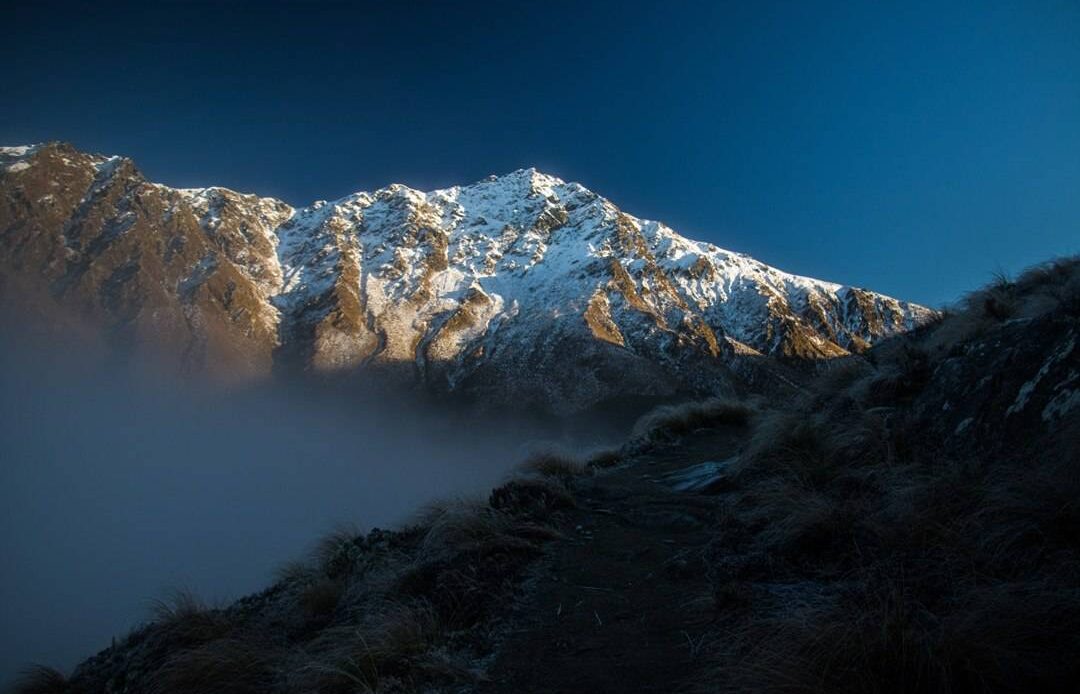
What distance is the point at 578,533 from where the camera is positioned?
582cm

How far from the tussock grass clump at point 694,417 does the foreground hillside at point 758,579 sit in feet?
18.2

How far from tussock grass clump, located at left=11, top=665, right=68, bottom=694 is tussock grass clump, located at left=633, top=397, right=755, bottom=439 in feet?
34.8

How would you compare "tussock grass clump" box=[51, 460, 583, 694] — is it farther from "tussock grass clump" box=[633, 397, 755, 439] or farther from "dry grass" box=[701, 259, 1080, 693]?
"tussock grass clump" box=[633, 397, 755, 439]

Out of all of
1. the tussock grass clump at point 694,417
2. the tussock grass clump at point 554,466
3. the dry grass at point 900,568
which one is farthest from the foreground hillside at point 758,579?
the tussock grass clump at point 694,417

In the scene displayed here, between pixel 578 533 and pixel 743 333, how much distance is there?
Answer: 20376cm

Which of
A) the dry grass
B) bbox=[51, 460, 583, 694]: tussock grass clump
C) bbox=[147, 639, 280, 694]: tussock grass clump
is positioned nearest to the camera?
the dry grass

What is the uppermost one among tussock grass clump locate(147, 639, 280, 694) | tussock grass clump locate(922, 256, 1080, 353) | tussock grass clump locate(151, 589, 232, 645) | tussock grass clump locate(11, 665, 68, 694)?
tussock grass clump locate(922, 256, 1080, 353)

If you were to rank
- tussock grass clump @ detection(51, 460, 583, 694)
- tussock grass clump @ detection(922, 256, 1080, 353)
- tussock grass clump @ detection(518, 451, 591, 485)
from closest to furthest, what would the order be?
tussock grass clump @ detection(51, 460, 583, 694), tussock grass clump @ detection(922, 256, 1080, 353), tussock grass clump @ detection(518, 451, 591, 485)

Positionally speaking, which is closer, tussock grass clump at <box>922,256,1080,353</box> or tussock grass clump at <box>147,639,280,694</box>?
tussock grass clump at <box>147,639,280,694</box>

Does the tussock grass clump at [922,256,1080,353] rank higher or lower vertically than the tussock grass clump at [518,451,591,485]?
higher

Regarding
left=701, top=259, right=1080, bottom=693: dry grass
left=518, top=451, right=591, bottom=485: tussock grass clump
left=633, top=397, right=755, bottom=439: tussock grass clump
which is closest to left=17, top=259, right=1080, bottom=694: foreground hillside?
left=701, top=259, right=1080, bottom=693: dry grass

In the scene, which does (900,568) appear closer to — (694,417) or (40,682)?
(40,682)

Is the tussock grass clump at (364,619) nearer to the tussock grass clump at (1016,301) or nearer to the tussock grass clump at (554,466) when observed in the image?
the tussock grass clump at (554,466)

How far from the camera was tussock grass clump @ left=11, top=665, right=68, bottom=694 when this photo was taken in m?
5.04
